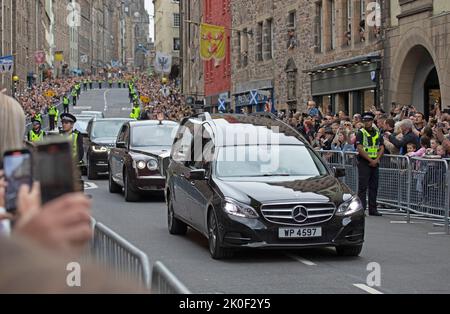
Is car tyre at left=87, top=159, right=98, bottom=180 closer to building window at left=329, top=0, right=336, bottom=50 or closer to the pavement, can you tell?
the pavement

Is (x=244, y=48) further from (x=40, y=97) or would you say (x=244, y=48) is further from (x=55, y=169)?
(x=55, y=169)

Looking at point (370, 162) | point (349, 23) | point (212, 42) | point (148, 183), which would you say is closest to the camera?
point (370, 162)

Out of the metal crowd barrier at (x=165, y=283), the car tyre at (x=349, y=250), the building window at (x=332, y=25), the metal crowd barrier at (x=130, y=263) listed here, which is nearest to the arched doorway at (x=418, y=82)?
the building window at (x=332, y=25)

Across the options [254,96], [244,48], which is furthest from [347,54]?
[244,48]

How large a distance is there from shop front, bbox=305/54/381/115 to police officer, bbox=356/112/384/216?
11.2m

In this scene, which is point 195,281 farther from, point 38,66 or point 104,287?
point 38,66

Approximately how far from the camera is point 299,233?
11.3 m

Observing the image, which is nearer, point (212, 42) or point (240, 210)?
point (240, 210)

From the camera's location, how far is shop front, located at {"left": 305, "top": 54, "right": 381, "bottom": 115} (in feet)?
99.5

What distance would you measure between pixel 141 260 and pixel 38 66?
359 ft

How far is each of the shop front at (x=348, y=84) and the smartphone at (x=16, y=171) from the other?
86.8 feet

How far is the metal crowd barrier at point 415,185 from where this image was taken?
15.5m

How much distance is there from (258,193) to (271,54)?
3345 centimetres

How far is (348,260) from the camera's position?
11617mm
